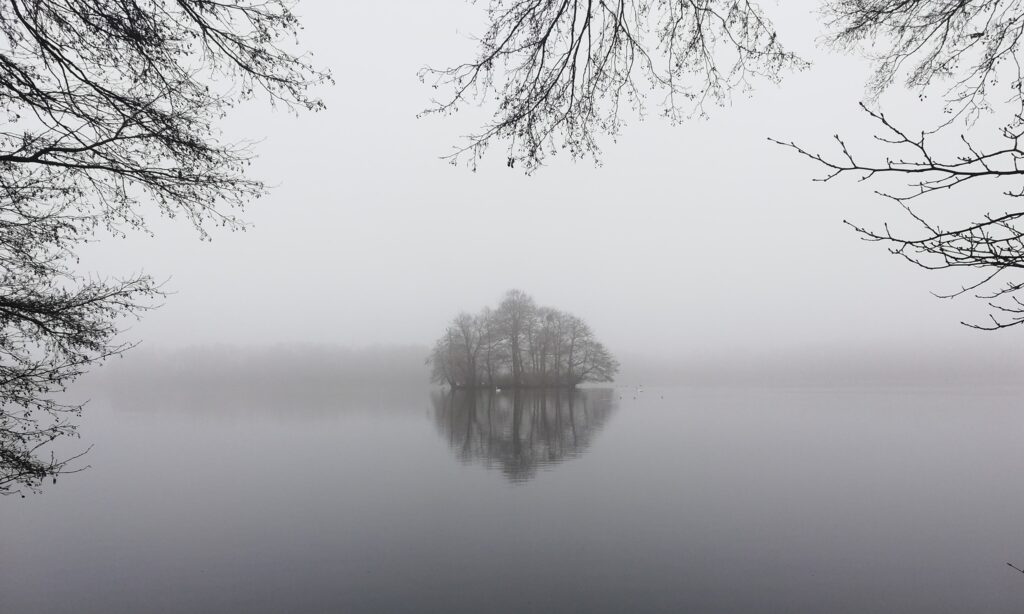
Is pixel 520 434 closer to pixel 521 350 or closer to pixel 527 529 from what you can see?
pixel 527 529

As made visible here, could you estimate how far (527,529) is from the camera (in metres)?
8.86

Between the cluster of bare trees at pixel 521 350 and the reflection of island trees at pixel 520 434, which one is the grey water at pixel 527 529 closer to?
the reflection of island trees at pixel 520 434

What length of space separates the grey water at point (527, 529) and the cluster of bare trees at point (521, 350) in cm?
3573

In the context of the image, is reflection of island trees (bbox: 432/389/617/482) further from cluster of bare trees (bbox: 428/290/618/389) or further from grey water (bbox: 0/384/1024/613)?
cluster of bare trees (bbox: 428/290/618/389)

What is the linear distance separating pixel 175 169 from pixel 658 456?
15.1m

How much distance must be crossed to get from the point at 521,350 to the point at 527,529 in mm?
46186

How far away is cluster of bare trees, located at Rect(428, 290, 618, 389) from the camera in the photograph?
54.2 m

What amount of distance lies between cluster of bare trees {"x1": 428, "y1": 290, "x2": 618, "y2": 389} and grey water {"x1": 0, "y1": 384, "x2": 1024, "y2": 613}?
35.7 m

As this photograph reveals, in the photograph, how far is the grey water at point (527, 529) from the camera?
261 inches

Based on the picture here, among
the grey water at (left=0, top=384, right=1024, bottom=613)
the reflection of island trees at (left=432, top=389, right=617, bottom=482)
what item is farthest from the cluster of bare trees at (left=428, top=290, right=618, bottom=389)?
the grey water at (left=0, top=384, right=1024, bottom=613)

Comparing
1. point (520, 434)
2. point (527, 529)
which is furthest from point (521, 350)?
point (527, 529)

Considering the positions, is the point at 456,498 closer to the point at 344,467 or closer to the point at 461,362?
the point at 344,467

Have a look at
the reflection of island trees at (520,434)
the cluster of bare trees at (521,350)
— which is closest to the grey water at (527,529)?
the reflection of island trees at (520,434)

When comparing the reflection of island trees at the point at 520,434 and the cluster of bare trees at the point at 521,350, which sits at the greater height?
the cluster of bare trees at the point at 521,350
